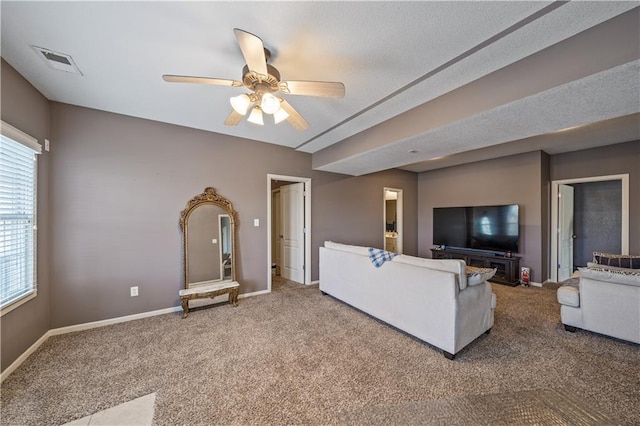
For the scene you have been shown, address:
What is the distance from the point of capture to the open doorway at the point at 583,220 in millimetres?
4527

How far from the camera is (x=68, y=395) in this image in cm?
175

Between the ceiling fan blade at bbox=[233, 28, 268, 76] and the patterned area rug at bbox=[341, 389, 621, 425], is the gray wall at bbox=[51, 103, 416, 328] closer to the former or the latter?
the ceiling fan blade at bbox=[233, 28, 268, 76]

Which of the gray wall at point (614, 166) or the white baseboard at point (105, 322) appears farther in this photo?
the gray wall at point (614, 166)

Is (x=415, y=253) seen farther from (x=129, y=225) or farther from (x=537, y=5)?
(x=129, y=225)

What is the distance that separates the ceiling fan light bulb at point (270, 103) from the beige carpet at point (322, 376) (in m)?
2.16

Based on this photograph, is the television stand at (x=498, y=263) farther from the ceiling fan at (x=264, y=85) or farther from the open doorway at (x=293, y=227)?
the ceiling fan at (x=264, y=85)

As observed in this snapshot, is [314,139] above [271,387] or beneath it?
above

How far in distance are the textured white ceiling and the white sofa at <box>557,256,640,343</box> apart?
1.61 metres

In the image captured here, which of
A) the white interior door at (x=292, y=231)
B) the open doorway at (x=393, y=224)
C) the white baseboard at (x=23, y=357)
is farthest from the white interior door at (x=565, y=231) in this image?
the white baseboard at (x=23, y=357)

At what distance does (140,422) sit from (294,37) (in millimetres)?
2795

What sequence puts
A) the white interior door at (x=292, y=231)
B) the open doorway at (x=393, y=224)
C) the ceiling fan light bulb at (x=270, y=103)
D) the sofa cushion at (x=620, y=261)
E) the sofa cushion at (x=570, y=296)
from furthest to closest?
the open doorway at (x=393, y=224) → the white interior door at (x=292, y=231) → the sofa cushion at (x=620, y=261) → the sofa cushion at (x=570, y=296) → the ceiling fan light bulb at (x=270, y=103)

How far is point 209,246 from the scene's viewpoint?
356 cm

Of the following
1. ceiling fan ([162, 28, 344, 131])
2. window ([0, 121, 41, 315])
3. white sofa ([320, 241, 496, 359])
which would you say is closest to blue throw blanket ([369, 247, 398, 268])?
white sofa ([320, 241, 496, 359])

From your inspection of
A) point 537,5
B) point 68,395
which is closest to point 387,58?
point 537,5
